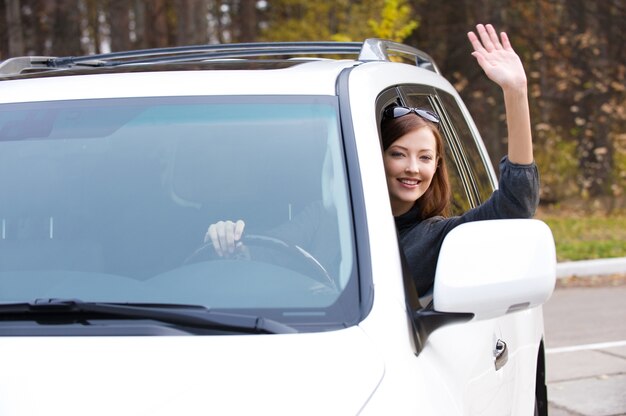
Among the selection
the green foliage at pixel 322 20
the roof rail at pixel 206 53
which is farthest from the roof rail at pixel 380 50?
the green foliage at pixel 322 20

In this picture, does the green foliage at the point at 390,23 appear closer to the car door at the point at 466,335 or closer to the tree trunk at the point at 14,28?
the tree trunk at the point at 14,28

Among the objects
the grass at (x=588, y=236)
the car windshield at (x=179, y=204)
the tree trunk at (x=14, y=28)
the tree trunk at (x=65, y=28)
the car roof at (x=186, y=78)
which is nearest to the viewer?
the car windshield at (x=179, y=204)

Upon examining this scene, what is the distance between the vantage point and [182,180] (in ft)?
8.54

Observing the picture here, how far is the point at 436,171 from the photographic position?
3.28 meters

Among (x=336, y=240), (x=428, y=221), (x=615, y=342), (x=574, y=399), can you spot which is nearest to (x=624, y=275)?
(x=615, y=342)

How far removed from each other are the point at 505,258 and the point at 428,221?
0.80 meters

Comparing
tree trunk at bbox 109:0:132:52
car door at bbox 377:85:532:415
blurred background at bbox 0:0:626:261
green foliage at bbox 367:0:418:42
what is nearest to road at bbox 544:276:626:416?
car door at bbox 377:85:532:415

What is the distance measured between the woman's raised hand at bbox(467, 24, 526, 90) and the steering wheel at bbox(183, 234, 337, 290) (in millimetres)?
883

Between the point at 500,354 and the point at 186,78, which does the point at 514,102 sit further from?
the point at 186,78

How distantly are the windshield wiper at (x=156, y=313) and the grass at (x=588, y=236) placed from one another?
32.3ft

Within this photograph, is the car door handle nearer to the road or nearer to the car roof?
the car roof

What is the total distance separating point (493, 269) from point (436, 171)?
1.04m

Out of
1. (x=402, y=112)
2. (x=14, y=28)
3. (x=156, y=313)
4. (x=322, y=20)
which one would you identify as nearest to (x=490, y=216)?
(x=402, y=112)

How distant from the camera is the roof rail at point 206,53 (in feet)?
11.7
